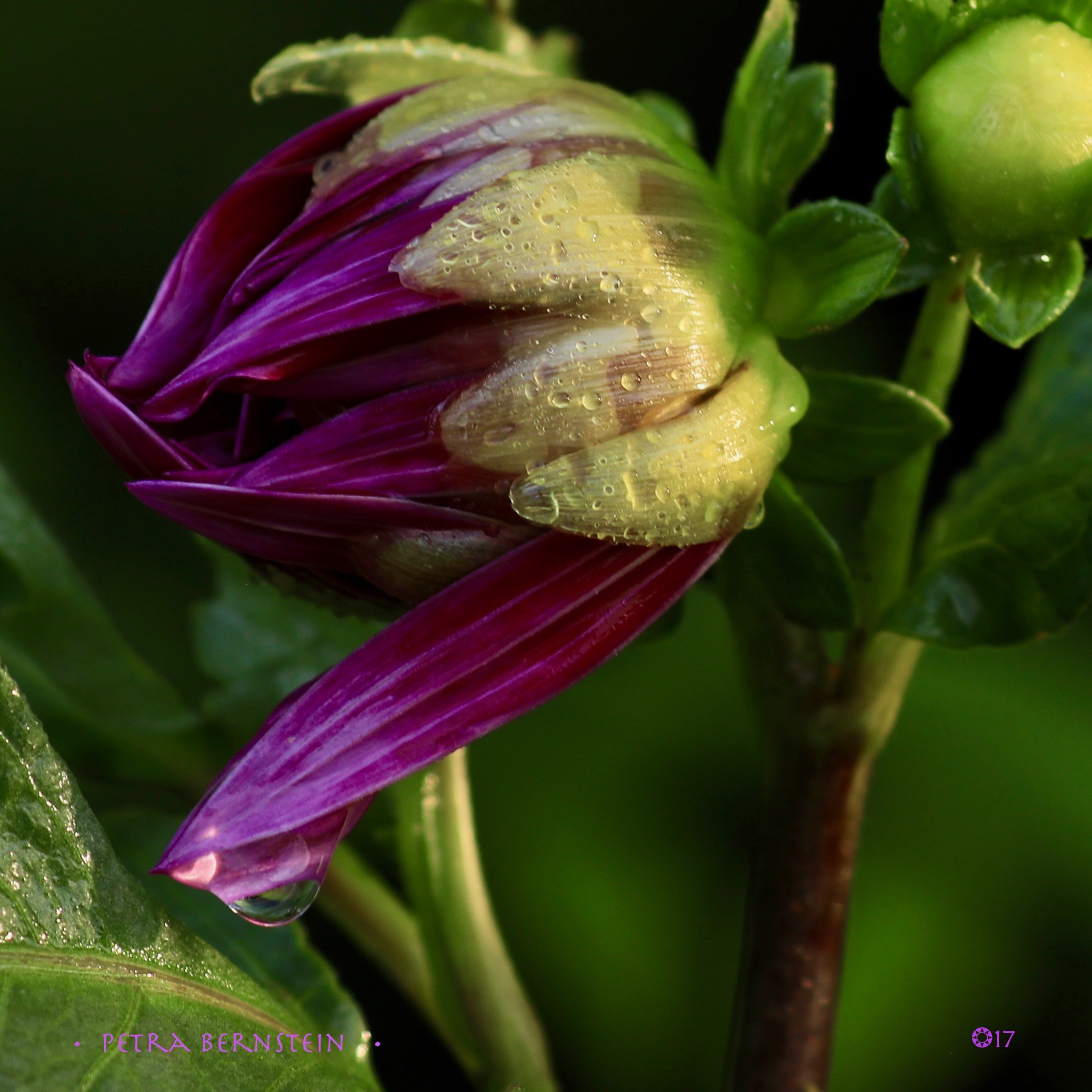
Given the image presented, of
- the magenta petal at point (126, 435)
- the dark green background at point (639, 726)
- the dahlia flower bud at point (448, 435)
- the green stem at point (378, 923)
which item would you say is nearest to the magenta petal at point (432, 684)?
the dahlia flower bud at point (448, 435)

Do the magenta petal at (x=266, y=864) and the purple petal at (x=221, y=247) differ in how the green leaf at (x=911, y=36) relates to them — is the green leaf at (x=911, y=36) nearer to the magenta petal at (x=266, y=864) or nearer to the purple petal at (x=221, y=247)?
the purple petal at (x=221, y=247)

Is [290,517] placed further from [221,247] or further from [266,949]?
[266,949]

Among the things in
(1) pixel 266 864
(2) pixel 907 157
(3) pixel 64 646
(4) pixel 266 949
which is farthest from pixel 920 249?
(3) pixel 64 646

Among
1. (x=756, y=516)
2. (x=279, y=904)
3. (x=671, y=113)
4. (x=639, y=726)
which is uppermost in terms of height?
(x=671, y=113)

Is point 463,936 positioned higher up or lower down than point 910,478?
lower down

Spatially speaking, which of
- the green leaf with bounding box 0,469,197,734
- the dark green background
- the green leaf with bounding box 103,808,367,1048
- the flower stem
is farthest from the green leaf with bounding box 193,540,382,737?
the dark green background

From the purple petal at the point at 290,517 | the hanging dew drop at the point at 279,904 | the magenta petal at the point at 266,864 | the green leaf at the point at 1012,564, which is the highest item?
the purple petal at the point at 290,517

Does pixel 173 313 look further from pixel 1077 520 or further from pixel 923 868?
pixel 923 868

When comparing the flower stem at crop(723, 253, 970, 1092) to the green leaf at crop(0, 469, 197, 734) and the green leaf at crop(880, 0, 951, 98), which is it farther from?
the green leaf at crop(0, 469, 197, 734)
